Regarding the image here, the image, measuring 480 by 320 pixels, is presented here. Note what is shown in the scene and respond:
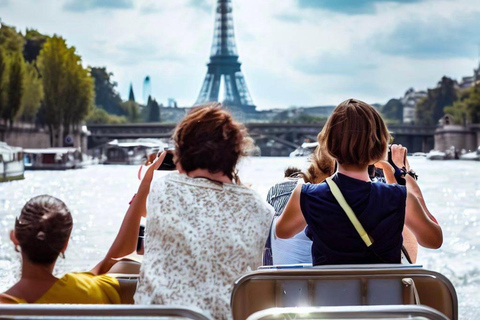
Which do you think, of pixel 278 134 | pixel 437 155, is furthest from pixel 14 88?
pixel 437 155

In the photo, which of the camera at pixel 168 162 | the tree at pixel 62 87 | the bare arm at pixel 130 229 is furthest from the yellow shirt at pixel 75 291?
the tree at pixel 62 87

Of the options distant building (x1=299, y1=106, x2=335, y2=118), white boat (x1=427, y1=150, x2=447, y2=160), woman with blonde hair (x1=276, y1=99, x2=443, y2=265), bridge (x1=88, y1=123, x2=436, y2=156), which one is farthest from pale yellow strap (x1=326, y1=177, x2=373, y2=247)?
distant building (x1=299, y1=106, x2=335, y2=118)

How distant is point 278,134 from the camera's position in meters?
47.9

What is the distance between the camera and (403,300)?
190 cm

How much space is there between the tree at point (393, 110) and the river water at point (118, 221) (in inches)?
1730

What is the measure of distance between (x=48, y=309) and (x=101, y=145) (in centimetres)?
4671

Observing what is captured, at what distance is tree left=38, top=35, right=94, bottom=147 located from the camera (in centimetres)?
3562

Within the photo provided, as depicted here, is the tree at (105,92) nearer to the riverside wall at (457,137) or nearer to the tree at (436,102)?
the tree at (436,102)

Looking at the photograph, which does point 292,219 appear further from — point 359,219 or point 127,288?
point 127,288

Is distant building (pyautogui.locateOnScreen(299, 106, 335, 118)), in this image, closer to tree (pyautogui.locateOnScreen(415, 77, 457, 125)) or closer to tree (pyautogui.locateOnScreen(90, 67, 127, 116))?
tree (pyautogui.locateOnScreen(415, 77, 457, 125))

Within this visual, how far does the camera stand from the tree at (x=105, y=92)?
61.2 metres

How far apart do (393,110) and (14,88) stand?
4361 centimetres

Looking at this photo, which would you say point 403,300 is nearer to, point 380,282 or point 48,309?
point 380,282

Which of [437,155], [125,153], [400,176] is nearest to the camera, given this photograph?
[400,176]
